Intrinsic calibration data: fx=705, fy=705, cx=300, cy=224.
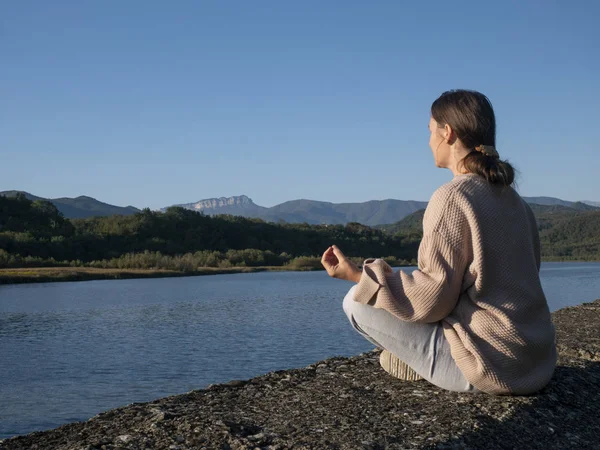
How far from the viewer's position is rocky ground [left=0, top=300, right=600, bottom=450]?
284cm

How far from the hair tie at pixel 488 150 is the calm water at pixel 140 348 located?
5.53 m

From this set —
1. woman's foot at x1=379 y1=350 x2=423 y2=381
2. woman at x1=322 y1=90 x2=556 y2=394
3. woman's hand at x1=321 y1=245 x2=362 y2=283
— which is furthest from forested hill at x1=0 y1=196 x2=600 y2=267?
woman at x1=322 y1=90 x2=556 y2=394

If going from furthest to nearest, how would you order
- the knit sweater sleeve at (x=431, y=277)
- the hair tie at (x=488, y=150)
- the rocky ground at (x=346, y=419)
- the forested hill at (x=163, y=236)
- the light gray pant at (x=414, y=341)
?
the forested hill at (x=163, y=236) → the light gray pant at (x=414, y=341) → the hair tie at (x=488, y=150) → the knit sweater sleeve at (x=431, y=277) → the rocky ground at (x=346, y=419)

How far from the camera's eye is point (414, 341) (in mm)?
3207

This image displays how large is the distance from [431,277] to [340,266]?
1.37 ft

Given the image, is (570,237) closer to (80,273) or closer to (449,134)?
(80,273)

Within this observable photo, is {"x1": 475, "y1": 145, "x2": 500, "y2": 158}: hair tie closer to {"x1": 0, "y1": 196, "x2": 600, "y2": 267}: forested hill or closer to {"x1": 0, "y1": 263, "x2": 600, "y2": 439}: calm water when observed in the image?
{"x1": 0, "y1": 263, "x2": 600, "y2": 439}: calm water

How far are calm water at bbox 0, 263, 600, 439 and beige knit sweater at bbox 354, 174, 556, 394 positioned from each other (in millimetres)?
5137

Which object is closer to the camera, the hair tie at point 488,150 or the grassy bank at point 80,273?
the hair tie at point 488,150

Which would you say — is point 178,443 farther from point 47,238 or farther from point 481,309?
point 47,238

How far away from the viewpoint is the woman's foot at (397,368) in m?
3.75

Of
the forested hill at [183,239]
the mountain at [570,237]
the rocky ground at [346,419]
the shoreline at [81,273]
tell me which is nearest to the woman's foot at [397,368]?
the rocky ground at [346,419]

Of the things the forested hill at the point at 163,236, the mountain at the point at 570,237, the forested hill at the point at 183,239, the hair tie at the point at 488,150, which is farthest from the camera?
the mountain at the point at 570,237

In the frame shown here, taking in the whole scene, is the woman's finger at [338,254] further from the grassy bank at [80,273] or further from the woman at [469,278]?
the grassy bank at [80,273]
